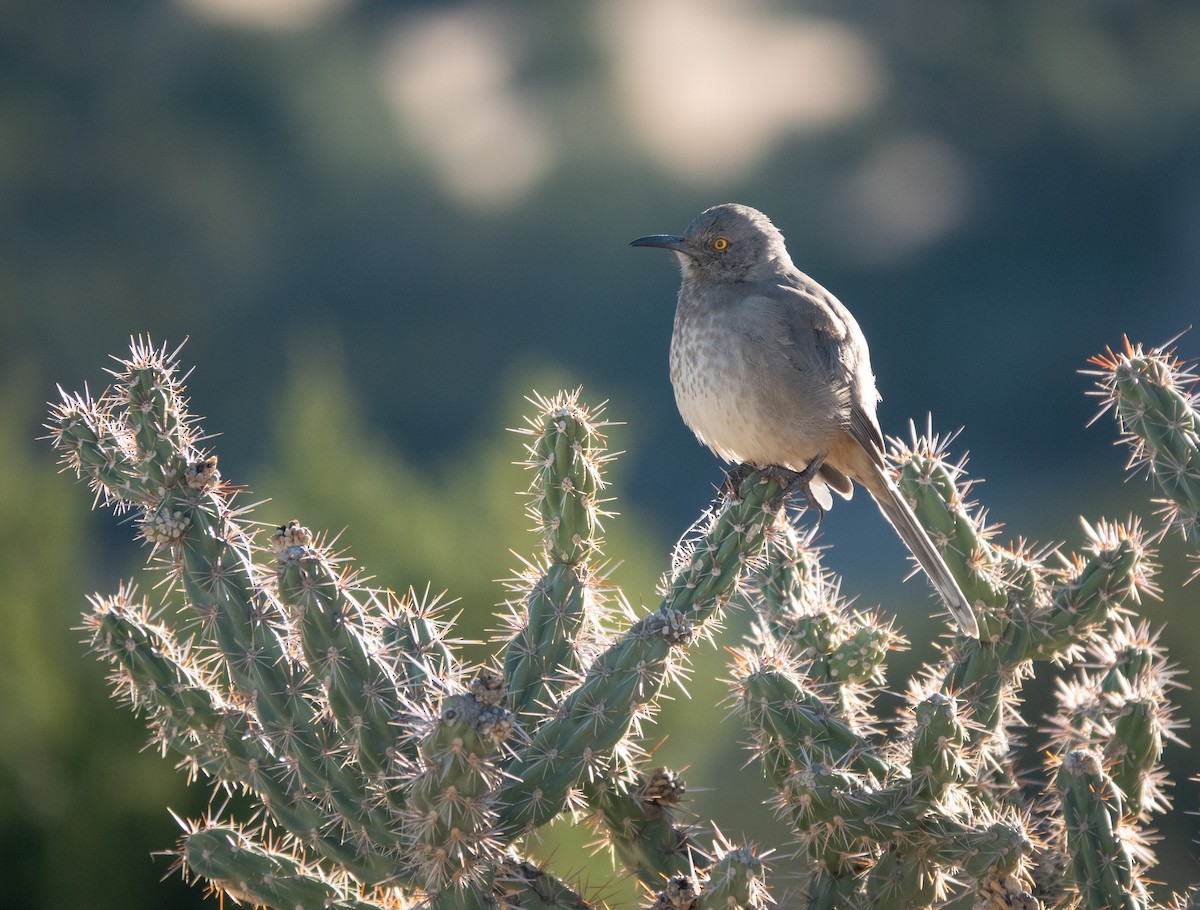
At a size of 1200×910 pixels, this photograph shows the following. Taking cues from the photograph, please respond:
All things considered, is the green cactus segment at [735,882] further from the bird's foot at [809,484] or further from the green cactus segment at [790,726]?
the bird's foot at [809,484]

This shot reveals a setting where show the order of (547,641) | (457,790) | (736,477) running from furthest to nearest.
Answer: (736,477)
(547,641)
(457,790)

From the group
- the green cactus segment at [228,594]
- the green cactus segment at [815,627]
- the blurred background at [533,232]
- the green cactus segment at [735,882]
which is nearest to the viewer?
the green cactus segment at [735,882]

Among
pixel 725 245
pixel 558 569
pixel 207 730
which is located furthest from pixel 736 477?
pixel 207 730

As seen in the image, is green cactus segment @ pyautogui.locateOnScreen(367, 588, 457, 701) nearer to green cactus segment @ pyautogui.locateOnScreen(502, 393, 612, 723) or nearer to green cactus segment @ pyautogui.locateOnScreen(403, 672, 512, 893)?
green cactus segment @ pyautogui.locateOnScreen(502, 393, 612, 723)

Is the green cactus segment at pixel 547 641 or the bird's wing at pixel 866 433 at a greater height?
the bird's wing at pixel 866 433

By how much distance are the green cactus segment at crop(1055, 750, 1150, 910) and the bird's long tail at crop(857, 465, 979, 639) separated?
536 millimetres

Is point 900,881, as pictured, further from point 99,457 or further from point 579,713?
point 99,457

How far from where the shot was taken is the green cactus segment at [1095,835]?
321cm

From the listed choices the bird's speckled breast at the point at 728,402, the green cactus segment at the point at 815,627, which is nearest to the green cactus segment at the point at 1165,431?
the green cactus segment at the point at 815,627

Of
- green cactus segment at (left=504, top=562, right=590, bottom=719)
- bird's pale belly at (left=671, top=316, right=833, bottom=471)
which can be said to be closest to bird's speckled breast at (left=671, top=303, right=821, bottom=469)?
bird's pale belly at (left=671, top=316, right=833, bottom=471)

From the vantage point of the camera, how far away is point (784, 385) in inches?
165

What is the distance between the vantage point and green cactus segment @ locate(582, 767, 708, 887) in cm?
342

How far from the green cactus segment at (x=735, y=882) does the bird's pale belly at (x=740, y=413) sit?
5.49 ft

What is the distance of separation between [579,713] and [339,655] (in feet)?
1.93
